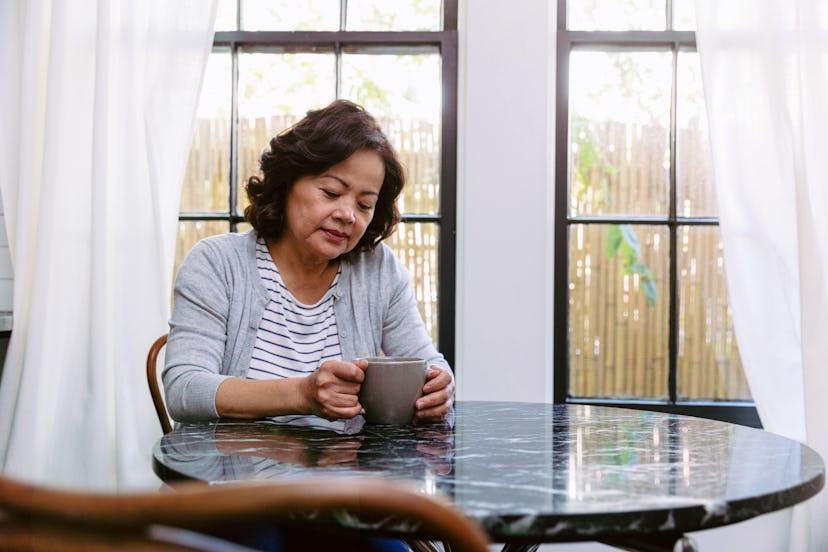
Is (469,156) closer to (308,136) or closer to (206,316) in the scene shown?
(308,136)

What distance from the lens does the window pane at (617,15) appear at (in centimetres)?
270

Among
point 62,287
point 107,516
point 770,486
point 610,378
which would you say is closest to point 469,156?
point 610,378

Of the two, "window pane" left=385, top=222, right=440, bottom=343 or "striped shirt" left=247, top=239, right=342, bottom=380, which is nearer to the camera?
"striped shirt" left=247, top=239, right=342, bottom=380

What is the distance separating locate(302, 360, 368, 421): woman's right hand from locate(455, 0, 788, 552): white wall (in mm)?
1297

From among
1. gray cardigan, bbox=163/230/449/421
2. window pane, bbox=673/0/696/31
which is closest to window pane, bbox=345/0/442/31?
window pane, bbox=673/0/696/31

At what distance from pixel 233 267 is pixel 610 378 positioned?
1445 millimetres

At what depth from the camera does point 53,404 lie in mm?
2451

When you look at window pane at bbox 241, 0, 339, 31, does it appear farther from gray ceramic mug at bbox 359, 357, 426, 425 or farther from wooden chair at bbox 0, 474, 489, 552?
wooden chair at bbox 0, 474, 489, 552

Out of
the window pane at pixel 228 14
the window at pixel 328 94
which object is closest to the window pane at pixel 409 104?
the window at pixel 328 94

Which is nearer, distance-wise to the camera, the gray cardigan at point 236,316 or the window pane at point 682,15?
the gray cardigan at point 236,316

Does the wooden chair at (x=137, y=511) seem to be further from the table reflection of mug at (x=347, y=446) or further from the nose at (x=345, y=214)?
the nose at (x=345, y=214)

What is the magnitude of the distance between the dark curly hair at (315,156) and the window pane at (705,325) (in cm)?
118

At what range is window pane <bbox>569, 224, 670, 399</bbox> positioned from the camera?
106 inches

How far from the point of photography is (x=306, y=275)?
1774 mm
